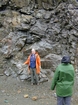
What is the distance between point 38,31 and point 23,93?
5.68 m

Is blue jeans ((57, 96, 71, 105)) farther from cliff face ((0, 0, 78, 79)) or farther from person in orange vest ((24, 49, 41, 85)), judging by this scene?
cliff face ((0, 0, 78, 79))

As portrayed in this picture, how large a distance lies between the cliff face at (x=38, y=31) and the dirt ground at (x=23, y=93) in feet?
4.54

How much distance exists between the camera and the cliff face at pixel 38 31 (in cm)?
1480

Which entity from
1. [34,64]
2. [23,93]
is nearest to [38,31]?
[34,64]

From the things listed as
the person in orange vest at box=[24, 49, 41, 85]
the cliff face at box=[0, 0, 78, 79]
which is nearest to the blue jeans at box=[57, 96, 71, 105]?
the person in orange vest at box=[24, 49, 41, 85]

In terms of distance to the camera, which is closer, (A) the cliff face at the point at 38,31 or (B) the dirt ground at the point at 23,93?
(B) the dirt ground at the point at 23,93

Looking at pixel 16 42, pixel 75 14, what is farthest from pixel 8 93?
pixel 75 14

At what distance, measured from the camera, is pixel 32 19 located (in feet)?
54.6

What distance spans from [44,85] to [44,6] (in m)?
7.20

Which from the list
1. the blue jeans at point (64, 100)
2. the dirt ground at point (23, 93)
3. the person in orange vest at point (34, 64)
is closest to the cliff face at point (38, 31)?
the dirt ground at point (23, 93)

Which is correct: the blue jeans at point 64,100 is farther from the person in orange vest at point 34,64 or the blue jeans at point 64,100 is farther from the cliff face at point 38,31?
the cliff face at point 38,31

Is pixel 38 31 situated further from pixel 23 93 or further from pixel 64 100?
pixel 64 100

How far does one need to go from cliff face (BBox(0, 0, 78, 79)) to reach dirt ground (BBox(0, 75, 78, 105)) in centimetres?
138

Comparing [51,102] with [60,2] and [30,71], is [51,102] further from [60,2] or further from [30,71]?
[60,2]
